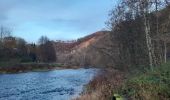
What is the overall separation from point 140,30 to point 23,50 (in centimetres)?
11343

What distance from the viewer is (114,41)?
50.4m

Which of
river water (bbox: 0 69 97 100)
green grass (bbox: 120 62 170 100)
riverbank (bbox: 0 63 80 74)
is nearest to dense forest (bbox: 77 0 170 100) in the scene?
green grass (bbox: 120 62 170 100)

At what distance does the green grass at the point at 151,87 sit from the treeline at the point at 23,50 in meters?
116

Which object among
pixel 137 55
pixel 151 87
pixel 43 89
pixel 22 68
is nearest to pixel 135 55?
pixel 137 55

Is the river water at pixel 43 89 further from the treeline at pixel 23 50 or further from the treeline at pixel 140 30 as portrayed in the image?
the treeline at pixel 23 50

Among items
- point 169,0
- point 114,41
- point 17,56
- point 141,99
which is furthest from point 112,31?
point 17,56

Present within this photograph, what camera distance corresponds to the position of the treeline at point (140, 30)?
33656 millimetres

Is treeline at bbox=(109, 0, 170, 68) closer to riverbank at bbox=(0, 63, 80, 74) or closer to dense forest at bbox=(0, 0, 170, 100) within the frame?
dense forest at bbox=(0, 0, 170, 100)

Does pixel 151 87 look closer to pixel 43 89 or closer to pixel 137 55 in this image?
pixel 137 55

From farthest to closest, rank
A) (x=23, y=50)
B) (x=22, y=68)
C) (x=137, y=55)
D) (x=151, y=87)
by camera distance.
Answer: (x=23, y=50) < (x=22, y=68) < (x=137, y=55) < (x=151, y=87)

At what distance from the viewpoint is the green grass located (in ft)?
45.1

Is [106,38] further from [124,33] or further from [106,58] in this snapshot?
[124,33]

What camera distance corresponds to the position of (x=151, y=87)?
47.4 feet

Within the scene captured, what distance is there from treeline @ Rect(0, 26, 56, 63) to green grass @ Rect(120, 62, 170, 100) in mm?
115768
